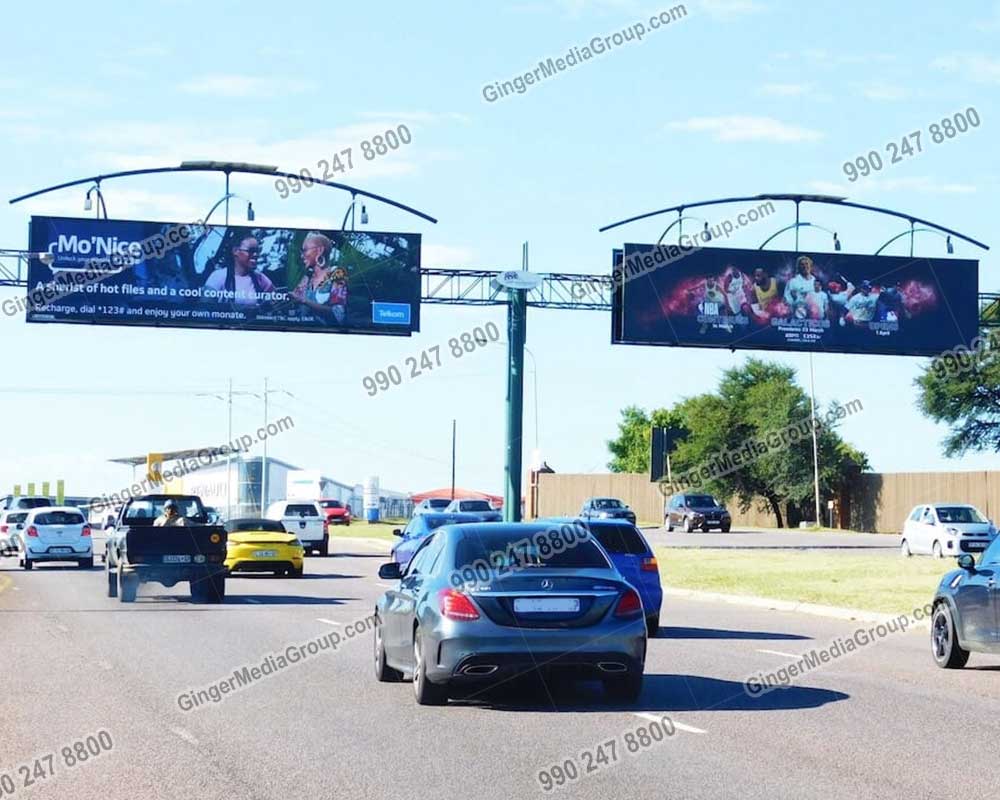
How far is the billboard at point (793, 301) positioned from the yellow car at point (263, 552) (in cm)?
1382

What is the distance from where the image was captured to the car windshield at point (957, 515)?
138 feet

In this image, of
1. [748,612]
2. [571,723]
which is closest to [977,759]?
[571,723]

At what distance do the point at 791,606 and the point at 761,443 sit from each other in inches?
2343

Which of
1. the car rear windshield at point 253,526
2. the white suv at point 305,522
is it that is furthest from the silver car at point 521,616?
the white suv at point 305,522

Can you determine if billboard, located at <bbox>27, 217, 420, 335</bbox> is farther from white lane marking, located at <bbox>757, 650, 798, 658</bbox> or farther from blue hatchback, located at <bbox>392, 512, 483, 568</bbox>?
white lane marking, located at <bbox>757, 650, 798, 658</bbox>

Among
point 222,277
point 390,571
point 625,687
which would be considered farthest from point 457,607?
point 222,277

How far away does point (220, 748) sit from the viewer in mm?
11336

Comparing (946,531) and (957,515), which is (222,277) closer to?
(946,531)

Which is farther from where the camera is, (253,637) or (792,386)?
(792,386)

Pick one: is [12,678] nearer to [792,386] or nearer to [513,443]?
[513,443]

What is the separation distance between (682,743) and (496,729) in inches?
58.6

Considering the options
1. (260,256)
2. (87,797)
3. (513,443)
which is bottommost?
(87,797)

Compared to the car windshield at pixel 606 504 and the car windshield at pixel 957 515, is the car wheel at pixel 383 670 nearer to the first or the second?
the car windshield at pixel 957 515

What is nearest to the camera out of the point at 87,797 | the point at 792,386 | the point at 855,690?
the point at 87,797
